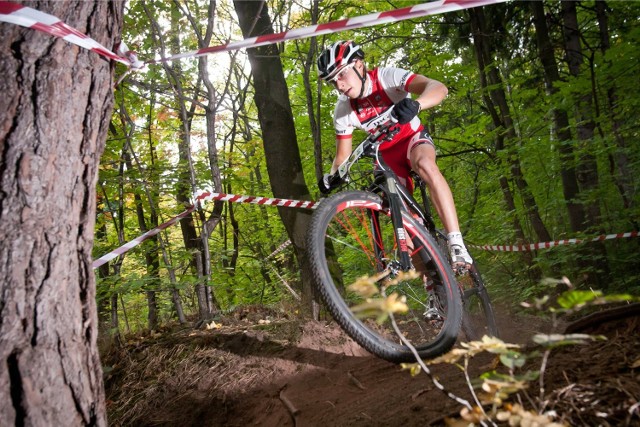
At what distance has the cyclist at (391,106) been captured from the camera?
3.00 metres

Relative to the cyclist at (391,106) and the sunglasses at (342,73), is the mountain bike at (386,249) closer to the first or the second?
the cyclist at (391,106)

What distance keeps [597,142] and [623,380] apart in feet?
18.8

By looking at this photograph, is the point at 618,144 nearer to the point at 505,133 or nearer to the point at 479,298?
the point at 505,133

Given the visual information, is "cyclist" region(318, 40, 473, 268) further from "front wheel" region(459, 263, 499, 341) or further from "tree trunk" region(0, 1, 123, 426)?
"tree trunk" region(0, 1, 123, 426)

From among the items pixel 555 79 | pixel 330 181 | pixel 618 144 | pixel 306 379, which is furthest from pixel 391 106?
pixel 555 79

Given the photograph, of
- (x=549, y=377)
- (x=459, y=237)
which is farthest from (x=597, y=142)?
(x=549, y=377)

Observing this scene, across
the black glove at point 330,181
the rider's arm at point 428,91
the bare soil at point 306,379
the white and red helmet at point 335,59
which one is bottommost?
the bare soil at point 306,379

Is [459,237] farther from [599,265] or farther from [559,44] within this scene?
[559,44]

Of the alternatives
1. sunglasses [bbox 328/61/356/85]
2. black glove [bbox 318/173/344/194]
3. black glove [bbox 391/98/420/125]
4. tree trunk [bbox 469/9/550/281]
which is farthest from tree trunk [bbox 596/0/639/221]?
black glove [bbox 318/173/344/194]

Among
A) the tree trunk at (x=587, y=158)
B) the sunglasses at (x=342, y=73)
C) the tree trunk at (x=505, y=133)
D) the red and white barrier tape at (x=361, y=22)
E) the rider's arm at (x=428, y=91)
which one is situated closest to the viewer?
the red and white barrier tape at (x=361, y=22)

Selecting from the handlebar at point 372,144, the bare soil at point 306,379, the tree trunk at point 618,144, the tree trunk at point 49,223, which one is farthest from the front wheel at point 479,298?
the tree trunk at point 618,144

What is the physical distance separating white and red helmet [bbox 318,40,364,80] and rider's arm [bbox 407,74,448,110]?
52 centimetres

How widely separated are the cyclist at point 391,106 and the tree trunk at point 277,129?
1.48 meters

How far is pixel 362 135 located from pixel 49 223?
23.1 feet
